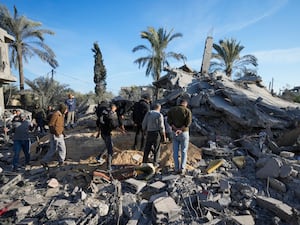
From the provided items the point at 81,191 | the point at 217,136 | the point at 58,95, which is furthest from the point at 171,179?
the point at 58,95

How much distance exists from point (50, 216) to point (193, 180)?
297 centimetres

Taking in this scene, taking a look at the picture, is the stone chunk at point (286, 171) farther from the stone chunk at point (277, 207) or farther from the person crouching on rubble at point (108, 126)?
the person crouching on rubble at point (108, 126)

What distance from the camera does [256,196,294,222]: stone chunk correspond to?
4.03 metres

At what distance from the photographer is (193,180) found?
16.9ft

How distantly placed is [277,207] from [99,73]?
20361mm

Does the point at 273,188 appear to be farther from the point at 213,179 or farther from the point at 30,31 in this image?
the point at 30,31

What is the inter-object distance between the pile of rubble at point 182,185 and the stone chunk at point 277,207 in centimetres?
2

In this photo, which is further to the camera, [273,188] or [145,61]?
[145,61]

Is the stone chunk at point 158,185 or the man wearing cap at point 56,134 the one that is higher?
the man wearing cap at point 56,134

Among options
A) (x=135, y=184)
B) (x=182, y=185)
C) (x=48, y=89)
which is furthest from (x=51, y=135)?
(x=48, y=89)

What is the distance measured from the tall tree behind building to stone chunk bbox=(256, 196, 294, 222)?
19267mm

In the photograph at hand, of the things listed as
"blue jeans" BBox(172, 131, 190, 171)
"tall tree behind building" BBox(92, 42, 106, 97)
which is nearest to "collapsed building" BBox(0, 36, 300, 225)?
"blue jeans" BBox(172, 131, 190, 171)

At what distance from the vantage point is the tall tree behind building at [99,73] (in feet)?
73.0

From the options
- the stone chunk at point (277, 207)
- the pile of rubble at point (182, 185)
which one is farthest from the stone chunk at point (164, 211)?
the stone chunk at point (277, 207)
